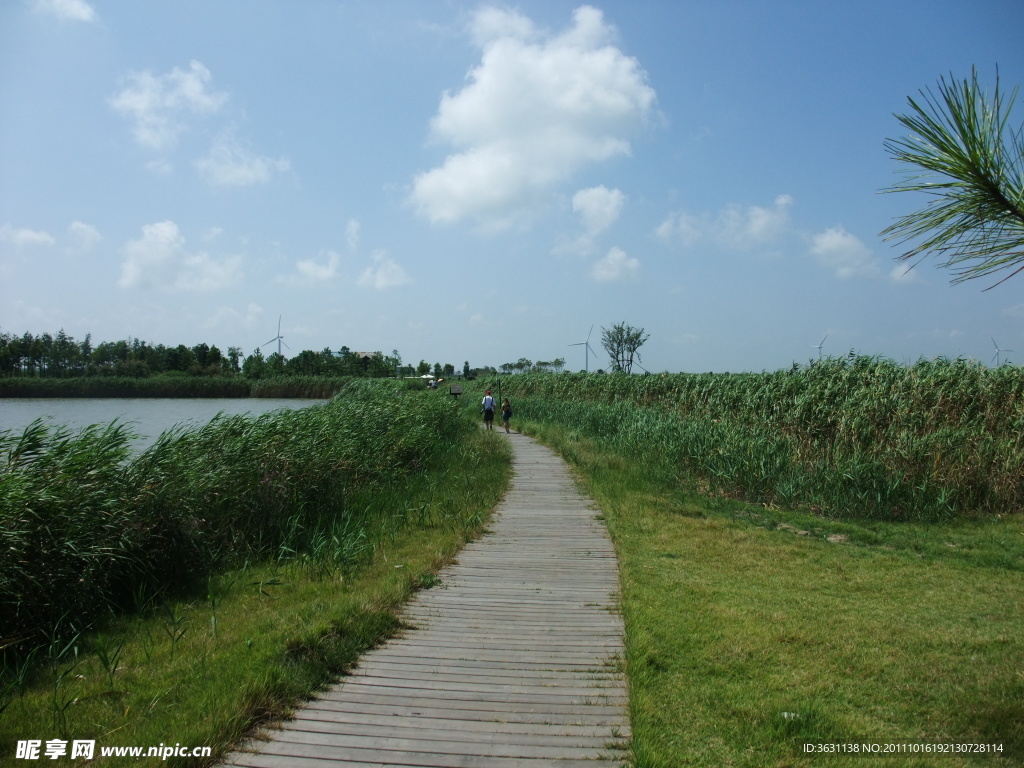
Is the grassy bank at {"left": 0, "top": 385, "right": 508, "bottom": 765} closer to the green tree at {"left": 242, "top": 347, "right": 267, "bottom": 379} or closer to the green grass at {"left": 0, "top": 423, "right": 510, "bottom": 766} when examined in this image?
the green grass at {"left": 0, "top": 423, "right": 510, "bottom": 766}

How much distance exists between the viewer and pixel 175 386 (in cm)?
5688

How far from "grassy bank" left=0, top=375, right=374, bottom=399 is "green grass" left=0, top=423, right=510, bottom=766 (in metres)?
42.3

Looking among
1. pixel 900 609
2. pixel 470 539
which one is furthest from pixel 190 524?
pixel 900 609

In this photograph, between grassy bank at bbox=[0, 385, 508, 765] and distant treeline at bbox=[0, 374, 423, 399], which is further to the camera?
distant treeline at bbox=[0, 374, 423, 399]

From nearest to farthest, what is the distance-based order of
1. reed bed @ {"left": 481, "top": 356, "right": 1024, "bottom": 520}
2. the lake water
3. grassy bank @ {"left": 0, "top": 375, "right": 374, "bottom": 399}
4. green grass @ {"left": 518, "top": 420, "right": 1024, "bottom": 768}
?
green grass @ {"left": 518, "top": 420, "right": 1024, "bottom": 768}
reed bed @ {"left": 481, "top": 356, "right": 1024, "bottom": 520}
the lake water
grassy bank @ {"left": 0, "top": 375, "right": 374, "bottom": 399}

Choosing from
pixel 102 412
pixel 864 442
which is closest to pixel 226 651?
pixel 864 442

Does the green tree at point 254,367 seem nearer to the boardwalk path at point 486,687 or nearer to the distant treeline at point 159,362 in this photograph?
the distant treeline at point 159,362

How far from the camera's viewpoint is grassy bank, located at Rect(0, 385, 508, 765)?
4023mm

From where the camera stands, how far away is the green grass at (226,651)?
12.4 ft

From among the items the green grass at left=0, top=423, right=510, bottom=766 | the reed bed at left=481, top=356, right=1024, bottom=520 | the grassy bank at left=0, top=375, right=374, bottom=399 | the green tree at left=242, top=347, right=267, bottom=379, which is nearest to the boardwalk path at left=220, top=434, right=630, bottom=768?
the green grass at left=0, top=423, right=510, bottom=766

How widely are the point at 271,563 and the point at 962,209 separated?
782 centimetres

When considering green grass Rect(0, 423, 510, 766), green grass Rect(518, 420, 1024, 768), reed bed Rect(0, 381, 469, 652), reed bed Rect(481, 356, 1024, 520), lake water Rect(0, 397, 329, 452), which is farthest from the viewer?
lake water Rect(0, 397, 329, 452)

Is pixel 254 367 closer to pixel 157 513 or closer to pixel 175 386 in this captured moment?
pixel 175 386

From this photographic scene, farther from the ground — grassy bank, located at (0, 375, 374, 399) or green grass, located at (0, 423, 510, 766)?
grassy bank, located at (0, 375, 374, 399)
